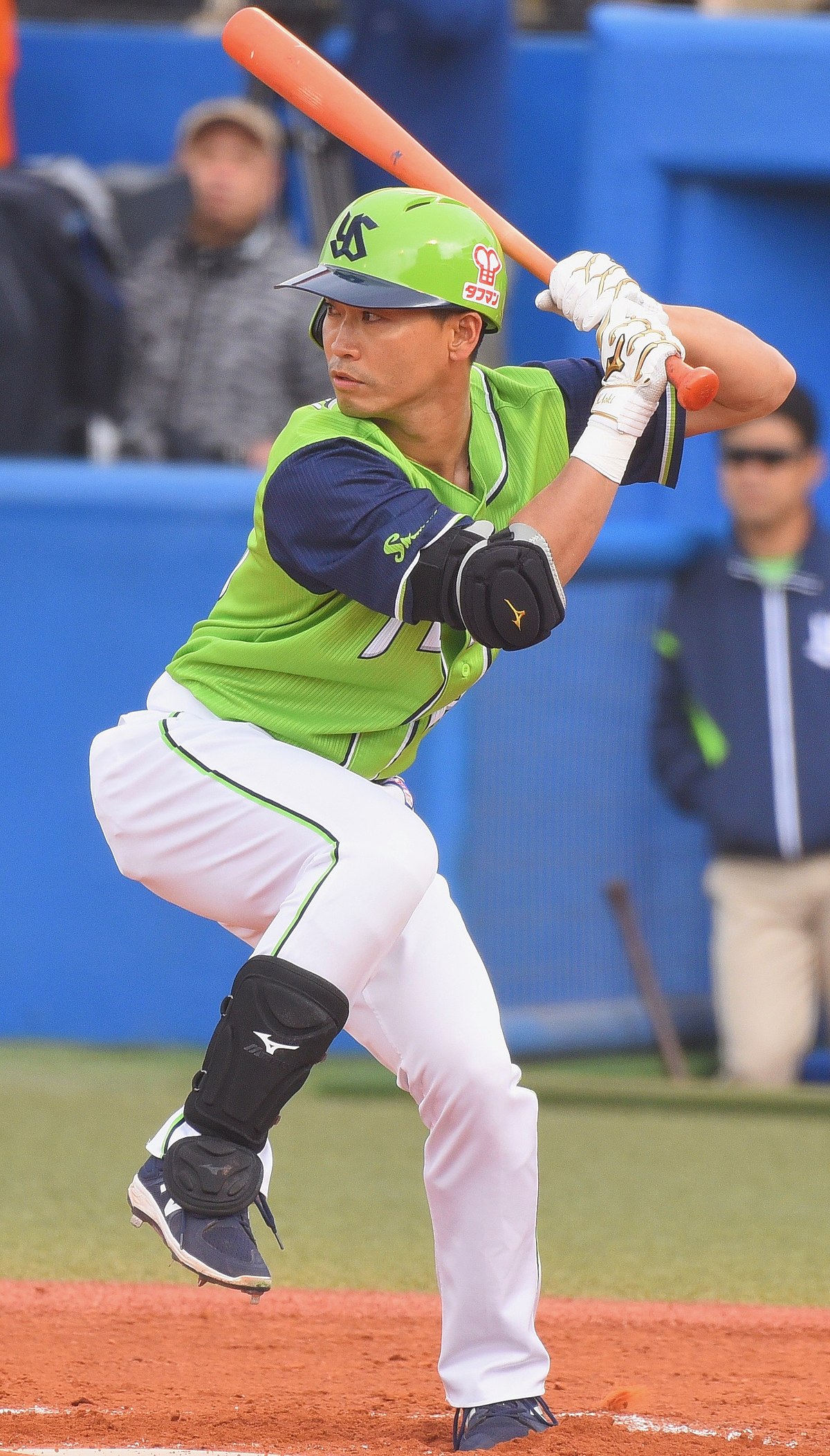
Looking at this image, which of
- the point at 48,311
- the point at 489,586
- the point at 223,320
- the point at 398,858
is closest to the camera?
the point at 489,586

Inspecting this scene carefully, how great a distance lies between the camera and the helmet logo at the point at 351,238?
121 inches

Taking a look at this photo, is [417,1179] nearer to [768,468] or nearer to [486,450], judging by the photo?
[768,468]

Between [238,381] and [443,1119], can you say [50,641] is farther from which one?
[443,1119]

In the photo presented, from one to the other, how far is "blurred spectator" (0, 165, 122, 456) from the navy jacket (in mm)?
2129

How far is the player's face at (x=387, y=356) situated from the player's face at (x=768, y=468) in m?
3.16

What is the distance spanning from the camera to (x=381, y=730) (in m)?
3.17

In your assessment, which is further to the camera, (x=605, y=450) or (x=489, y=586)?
(x=605, y=450)

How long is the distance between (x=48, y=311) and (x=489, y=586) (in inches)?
174

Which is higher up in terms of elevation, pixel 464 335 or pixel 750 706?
pixel 464 335

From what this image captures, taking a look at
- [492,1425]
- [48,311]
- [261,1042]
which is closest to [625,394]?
[261,1042]

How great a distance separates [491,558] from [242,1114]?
853mm

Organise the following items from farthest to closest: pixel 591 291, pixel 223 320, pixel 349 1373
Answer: pixel 223 320
pixel 349 1373
pixel 591 291

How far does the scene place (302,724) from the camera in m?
3.16

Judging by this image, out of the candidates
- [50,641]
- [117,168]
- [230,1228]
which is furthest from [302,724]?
[117,168]
